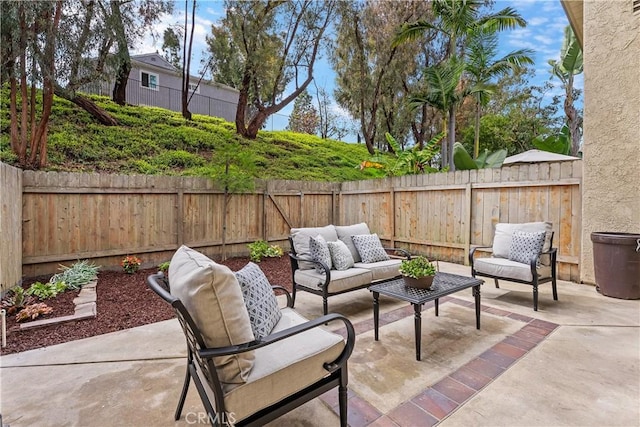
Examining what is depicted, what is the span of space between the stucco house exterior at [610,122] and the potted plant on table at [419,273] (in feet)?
11.5

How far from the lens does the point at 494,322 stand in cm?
344

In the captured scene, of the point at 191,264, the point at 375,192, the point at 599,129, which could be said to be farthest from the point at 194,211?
the point at 599,129

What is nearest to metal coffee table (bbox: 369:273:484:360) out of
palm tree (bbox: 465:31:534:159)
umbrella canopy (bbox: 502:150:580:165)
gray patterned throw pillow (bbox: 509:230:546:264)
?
gray patterned throw pillow (bbox: 509:230:546:264)

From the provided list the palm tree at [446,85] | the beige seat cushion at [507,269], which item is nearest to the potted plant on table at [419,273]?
the beige seat cushion at [507,269]

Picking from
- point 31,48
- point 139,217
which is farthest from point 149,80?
point 139,217

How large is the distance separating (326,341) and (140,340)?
2.23m

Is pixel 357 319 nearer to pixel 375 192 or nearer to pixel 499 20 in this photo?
pixel 375 192

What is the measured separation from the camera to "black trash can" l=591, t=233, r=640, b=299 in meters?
4.07

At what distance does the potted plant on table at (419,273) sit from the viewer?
302 centimetres

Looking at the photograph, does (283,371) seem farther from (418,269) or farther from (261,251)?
(261,251)

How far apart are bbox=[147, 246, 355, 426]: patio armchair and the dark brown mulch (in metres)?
2.21

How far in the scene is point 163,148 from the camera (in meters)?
9.96

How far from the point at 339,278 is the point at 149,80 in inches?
633

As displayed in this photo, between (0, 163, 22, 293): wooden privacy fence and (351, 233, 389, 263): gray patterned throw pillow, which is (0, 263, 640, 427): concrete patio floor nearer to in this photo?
(351, 233, 389, 263): gray patterned throw pillow
